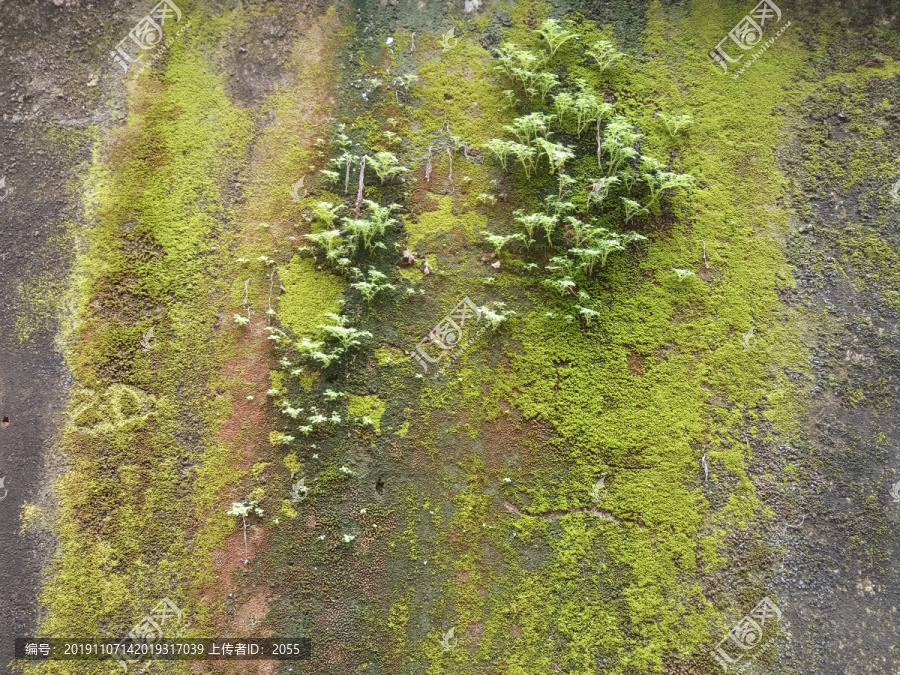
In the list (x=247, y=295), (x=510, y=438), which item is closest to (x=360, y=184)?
(x=247, y=295)

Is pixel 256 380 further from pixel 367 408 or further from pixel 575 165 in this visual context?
pixel 575 165

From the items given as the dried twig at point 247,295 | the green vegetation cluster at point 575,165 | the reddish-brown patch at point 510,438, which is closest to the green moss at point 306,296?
the dried twig at point 247,295

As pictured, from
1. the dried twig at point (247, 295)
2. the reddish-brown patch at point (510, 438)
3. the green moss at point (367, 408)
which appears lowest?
the reddish-brown patch at point (510, 438)

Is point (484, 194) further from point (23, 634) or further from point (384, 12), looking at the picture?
point (23, 634)

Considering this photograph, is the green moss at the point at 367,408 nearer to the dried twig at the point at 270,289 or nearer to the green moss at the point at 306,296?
the green moss at the point at 306,296

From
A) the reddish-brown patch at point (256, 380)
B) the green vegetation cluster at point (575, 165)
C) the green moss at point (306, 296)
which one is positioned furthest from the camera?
the green vegetation cluster at point (575, 165)

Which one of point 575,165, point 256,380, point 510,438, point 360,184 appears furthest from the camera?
point 575,165

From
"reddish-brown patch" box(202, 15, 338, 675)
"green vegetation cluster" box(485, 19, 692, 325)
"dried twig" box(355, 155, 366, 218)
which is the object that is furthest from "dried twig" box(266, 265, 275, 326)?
"green vegetation cluster" box(485, 19, 692, 325)

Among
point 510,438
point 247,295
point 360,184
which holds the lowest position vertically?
point 510,438

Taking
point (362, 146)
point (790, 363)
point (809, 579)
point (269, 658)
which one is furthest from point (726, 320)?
point (269, 658)

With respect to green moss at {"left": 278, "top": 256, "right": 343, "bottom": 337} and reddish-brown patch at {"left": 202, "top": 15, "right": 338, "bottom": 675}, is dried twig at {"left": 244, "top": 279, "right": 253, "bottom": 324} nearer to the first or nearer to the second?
reddish-brown patch at {"left": 202, "top": 15, "right": 338, "bottom": 675}

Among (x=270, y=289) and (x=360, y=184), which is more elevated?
(x=360, y=184)
